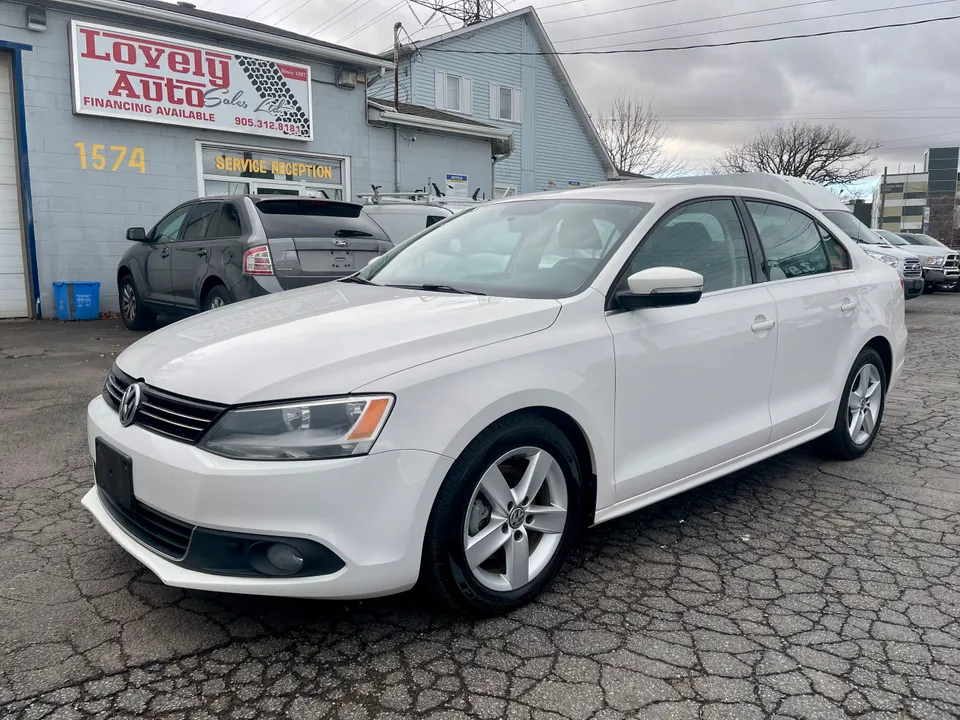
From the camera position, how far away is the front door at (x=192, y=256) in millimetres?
8094

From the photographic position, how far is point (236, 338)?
111 inches

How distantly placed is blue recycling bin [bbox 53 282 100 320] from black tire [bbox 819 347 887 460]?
1030 centimetres

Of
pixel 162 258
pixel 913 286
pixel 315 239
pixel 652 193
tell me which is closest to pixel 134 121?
pixel 162 258

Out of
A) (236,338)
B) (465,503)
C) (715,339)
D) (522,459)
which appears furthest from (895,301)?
(236,338)

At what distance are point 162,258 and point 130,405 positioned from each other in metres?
6.92

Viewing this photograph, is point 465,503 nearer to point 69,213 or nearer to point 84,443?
point 84,443

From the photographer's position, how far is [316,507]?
7.58 feet

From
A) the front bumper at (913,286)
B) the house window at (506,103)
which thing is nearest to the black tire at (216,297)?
the front bumper at (913,286)

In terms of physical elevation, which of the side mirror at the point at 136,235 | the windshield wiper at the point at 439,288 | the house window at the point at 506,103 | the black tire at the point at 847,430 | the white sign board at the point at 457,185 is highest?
the house window at the point at 506,103

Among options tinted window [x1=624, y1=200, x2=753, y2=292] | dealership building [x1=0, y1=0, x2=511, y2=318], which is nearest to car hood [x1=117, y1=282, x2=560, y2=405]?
tinted window [x1=624, y1=200, x2=753, y2=292]

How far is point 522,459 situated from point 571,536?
41 cm

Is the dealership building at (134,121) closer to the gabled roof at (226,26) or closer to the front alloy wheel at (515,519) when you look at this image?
the gabled roof at (226,26)

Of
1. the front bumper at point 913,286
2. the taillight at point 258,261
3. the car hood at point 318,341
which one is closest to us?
the car hood at point 318,341

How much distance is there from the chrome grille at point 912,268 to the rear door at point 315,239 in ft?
40.4
